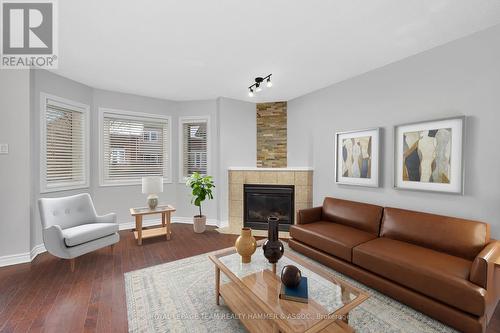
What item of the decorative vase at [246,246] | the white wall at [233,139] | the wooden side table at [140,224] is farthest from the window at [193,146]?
the decorative vase at [246,246]

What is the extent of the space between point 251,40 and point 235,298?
260 centimetres

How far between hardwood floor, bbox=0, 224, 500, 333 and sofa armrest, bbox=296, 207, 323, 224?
4.22ft

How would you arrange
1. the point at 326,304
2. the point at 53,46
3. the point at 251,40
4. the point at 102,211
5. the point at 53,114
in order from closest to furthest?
the point at 326,304 → the point at 251,40 → the point at 53,46 → the point at 53,114 → the point at 102,211

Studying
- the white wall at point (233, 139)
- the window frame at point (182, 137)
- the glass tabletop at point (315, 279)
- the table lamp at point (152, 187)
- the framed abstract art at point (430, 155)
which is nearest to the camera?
the glass tabletop at point (315, 279)

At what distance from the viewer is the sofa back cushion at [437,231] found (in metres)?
2.02

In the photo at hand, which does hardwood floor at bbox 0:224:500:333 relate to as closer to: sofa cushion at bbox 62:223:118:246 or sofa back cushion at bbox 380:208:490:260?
sofa cushion at bbox 62:223:118:246

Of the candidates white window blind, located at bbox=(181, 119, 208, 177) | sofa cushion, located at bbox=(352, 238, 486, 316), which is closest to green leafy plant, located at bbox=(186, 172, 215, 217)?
white window blind, located at bbox=(181, 119, 208, 177)

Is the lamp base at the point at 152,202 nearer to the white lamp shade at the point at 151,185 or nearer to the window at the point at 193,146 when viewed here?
the white lamp shade at the point at 151,185

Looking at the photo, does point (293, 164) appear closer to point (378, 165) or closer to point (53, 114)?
point (378, 165)

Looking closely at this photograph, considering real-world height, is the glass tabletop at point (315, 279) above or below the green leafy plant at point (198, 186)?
below

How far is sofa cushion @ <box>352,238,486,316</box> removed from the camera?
1.59 metres

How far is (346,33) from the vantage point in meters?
2.19

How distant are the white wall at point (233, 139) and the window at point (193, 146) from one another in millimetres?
463

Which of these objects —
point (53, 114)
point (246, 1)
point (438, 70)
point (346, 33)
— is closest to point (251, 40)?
point (246, 1)
